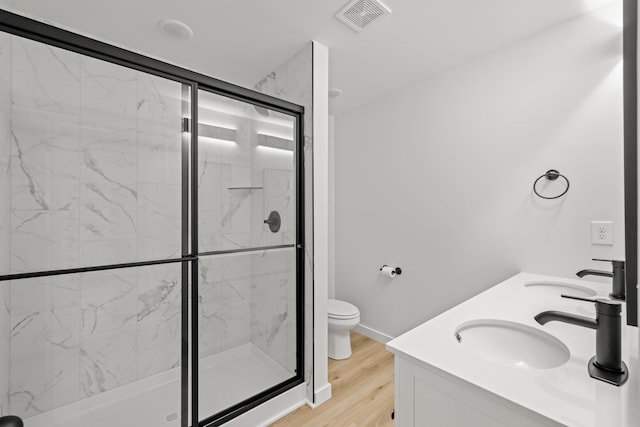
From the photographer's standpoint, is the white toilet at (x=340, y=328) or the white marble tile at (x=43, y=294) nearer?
the white marble tile at (x=43, y=294)

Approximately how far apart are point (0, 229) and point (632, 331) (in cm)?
278

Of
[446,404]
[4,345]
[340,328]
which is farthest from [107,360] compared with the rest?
[446,404]

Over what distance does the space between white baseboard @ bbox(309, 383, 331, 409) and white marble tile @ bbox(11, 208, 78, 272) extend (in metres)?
1.75

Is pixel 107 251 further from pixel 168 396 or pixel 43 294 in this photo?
pixel 168 396

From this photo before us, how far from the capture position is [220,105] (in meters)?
1.63

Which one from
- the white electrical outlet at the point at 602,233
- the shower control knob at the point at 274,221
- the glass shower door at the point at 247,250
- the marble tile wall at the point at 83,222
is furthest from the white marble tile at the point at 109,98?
the white electrical outlet at the point at 602,233

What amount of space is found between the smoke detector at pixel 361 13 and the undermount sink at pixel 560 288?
1768 mm

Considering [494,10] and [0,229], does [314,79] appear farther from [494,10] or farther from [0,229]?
[0,229]

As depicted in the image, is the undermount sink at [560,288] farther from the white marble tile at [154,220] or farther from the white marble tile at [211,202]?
the white marble tile at [154,220]

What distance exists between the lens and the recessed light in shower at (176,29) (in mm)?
1704

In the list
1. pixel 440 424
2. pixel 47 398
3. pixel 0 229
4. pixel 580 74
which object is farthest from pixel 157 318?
pixel 580 74

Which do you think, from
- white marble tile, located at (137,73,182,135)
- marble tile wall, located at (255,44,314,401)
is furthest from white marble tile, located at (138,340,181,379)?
white marble tile, located at (137,73,182,135)

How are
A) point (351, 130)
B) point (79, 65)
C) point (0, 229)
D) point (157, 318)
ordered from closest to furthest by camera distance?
1. point (0, 229)
2. point (79, 65)
3. point (157, 318)
4. point (351, 130)

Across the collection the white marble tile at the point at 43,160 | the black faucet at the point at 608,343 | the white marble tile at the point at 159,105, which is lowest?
the black faucet at the point at 608,343
